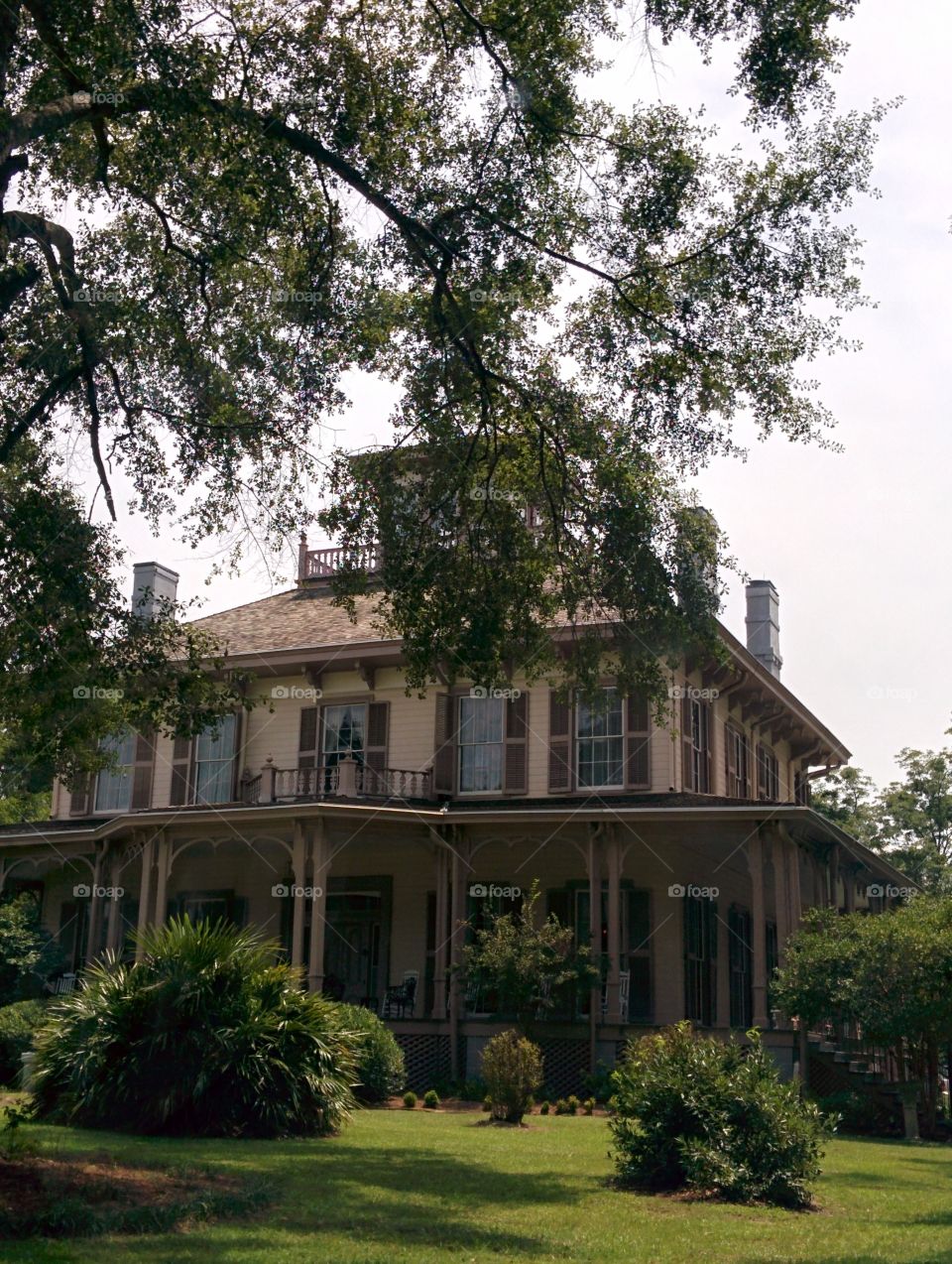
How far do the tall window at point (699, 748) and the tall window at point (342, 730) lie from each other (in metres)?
6.19

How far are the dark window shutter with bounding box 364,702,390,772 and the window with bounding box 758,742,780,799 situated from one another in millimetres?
8542

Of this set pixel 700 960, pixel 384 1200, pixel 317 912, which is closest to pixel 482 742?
pixel 317 912

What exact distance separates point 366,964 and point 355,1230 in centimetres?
1746

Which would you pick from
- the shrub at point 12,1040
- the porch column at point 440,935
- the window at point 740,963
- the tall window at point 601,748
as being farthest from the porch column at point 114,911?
the window at point 740,963

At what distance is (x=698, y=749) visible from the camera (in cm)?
2489

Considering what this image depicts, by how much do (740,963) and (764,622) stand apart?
30.0ft

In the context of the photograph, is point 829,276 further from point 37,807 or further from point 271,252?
point 37,807

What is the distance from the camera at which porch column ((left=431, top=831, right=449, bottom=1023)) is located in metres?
22.8

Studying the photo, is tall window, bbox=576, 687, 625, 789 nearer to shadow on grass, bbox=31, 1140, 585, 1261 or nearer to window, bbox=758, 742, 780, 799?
window, bbox=758, 742, 780, 799

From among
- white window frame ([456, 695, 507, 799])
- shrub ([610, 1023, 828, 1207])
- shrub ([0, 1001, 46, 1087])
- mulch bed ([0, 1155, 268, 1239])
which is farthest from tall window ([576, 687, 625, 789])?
mulch bed ([0, 1155, 268, 1239])

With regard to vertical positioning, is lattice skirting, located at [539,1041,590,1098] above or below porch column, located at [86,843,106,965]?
below

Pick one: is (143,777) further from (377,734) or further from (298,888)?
(298,888)

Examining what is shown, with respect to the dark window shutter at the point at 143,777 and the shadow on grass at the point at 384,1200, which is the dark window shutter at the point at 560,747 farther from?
the shadow on grass at the point at 384,1200

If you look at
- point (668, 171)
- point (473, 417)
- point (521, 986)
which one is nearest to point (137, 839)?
point (521, 986)
